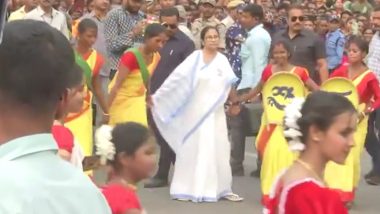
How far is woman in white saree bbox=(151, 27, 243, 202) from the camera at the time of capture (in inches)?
337

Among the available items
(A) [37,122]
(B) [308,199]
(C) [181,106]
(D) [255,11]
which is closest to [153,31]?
(C) [181,106]

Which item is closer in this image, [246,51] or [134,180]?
[134,180]

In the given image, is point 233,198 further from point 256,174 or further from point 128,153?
point 128,153

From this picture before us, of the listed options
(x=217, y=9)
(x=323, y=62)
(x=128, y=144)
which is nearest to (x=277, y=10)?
(x=217, y=9)

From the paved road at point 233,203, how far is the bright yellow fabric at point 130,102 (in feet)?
2.40

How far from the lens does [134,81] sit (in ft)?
27.7

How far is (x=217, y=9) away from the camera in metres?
16.3

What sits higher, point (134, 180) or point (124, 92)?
point (134, 180)

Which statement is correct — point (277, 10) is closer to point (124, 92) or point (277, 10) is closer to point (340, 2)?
point (340, 2)

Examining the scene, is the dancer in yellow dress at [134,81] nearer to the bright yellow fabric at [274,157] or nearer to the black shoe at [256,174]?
the bright yellow fabric at [274,157]

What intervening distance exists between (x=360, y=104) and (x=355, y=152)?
0.45 metres

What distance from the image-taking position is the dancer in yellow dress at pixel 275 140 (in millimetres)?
7824

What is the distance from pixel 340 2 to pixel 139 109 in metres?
11.5

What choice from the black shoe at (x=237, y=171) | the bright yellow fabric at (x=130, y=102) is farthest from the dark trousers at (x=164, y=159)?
the black shoe at (x=237, y=171)
